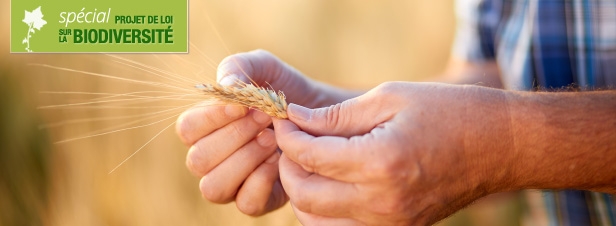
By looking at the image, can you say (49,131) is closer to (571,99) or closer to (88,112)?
(88,112)

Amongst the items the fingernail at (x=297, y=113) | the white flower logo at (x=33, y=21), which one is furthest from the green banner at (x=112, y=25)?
the fingernail at (x=297, y=113)

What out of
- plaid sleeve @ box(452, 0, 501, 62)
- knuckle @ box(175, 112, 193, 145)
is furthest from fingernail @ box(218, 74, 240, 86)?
plaid sleeve @ box(452, 0, 501, 62)

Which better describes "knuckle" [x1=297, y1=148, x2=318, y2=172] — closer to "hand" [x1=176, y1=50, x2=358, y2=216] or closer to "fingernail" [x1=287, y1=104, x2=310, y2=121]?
"fingernail" [x1=287, y1=104, x2=310, y2=121]

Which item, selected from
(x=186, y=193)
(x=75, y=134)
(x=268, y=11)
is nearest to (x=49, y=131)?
(x=75, y=134)

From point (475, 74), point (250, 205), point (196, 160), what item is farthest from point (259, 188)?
point (475, 74)

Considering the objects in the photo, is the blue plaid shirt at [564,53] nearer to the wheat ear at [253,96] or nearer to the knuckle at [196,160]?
the wheat ear at [253,96]

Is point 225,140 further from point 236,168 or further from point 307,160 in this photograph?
point 307,160

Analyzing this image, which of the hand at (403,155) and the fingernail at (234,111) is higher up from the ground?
the fingernail at (234,111)
